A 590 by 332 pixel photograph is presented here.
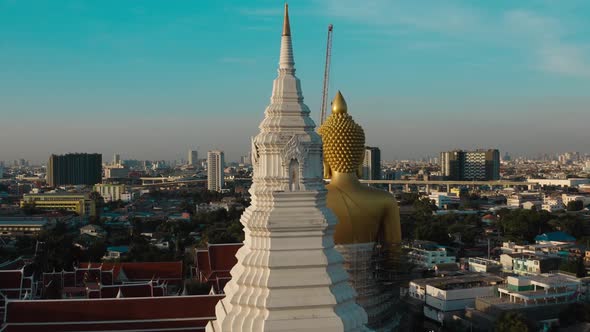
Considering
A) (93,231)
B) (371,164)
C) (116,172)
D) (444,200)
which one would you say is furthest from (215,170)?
(93,231)

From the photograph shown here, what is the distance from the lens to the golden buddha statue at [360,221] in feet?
43.6

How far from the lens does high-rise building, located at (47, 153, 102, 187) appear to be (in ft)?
338

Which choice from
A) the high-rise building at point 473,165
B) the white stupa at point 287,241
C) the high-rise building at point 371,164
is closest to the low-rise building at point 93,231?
the white stupa at point 287,241

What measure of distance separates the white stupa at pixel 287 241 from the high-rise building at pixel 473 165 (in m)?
102

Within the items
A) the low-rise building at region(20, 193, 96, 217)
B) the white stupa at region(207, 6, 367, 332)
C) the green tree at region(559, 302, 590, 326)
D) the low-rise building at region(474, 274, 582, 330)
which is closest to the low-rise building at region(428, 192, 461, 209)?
the low-rise building at region(20, 193, 96, 217)

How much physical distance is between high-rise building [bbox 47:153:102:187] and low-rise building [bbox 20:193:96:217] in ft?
136

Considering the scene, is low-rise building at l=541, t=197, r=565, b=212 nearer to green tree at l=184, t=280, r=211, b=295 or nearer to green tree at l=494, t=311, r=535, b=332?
green tree at l=494, t=311, r=535, b=332

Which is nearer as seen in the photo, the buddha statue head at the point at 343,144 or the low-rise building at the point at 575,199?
the buddha statue head at the point at 343,144

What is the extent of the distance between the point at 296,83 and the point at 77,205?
53.2 m

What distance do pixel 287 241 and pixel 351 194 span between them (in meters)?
5.01

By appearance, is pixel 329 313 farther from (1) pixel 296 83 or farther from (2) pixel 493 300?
(2) pixel 493 300

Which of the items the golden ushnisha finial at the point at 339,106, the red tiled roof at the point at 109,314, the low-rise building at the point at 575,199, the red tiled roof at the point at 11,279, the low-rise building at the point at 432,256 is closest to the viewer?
the red tiled roof at the point at 109,314

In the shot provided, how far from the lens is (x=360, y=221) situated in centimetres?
1342

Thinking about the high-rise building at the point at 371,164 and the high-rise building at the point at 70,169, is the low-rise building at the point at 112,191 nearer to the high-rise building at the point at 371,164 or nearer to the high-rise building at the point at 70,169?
the high-rise building at the point at 70,169
